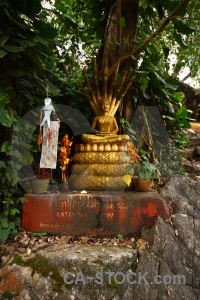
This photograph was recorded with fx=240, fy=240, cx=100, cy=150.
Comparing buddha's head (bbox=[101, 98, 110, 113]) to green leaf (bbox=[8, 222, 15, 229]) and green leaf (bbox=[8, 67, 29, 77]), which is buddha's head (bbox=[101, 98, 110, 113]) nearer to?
green leaf (bbox=[8, 67, 29, 77])

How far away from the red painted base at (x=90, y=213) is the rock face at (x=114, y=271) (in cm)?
15

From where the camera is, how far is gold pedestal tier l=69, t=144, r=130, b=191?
319 cm

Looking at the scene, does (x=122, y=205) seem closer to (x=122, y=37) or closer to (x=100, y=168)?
(x=100, y=168)

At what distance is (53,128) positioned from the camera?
2.90 metres

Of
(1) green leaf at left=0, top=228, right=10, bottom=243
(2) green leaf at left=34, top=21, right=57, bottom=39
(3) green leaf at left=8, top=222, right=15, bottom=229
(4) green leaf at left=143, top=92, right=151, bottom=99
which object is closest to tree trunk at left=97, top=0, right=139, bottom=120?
(4) green leaf at left=143, top=92, right=151, bottom=99

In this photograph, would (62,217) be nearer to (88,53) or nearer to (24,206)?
(24,206)

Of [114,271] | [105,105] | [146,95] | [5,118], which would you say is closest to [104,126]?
[105,105]

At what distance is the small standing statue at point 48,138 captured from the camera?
2.83 meters

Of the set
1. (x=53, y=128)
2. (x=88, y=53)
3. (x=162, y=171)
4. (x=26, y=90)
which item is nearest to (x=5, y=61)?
(x=26, y=90)

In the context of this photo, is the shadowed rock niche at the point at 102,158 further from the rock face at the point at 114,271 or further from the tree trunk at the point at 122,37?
the rock face at the point at 114,271

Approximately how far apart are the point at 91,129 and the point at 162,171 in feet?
4.57

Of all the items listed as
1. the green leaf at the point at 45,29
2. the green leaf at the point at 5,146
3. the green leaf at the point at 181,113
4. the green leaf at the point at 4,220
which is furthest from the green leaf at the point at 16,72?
the green leaf at the point at 181,113

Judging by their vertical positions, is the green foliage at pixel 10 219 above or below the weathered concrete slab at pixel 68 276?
above

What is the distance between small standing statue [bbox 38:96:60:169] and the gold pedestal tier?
0.56 metres
